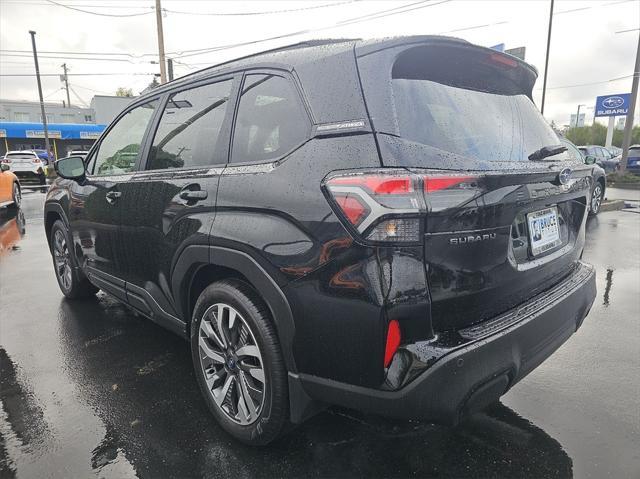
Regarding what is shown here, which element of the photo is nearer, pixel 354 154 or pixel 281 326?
pixel 354 154

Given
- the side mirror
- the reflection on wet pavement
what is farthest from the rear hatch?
the side mirror

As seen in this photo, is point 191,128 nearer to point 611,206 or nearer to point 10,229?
point 10,229

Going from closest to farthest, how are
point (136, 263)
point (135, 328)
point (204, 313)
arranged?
point (204, 313), point (136, 263), point (135, 328)

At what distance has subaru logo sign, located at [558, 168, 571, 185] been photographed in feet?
7.29

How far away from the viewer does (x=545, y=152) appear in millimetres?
2336

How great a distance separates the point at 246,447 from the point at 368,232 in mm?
1385

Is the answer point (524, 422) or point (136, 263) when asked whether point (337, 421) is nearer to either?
point (524, 422)

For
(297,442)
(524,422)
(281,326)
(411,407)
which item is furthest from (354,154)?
(524,422)

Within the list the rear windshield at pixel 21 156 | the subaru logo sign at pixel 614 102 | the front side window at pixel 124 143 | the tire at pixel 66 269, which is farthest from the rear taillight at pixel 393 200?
the subaru logo sign at pixel 614 102

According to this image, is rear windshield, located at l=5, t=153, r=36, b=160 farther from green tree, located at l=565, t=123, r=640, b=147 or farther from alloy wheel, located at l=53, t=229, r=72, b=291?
green tree, located at l=565, t=123, r=640, b=147

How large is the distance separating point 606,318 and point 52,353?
469 cm

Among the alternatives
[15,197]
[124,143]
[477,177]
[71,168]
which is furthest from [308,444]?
[15,197]

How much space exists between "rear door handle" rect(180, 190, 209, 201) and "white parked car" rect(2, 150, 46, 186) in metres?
23.1

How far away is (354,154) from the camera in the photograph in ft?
5.89
